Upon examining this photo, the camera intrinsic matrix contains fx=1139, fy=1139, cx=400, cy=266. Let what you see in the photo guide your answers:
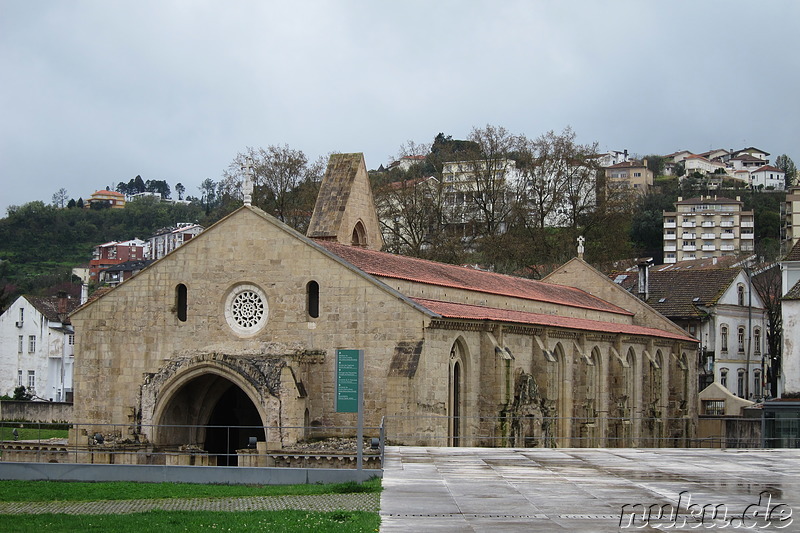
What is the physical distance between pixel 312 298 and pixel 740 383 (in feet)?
155

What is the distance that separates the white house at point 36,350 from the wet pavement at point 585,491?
5711cm

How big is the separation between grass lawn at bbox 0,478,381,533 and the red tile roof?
16.7 m

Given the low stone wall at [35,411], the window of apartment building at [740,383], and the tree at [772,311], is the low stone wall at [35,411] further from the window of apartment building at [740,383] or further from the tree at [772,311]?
the tree at [772,311]

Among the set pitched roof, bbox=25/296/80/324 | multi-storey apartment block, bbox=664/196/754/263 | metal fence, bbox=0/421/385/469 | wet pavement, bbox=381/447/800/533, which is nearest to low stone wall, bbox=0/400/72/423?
pitched roof, bbox=25/296/80/324

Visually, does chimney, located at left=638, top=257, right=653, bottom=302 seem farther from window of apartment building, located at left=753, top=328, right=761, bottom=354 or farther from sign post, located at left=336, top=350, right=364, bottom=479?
sign post, located at left=336, top=350, right=364, bottom=479

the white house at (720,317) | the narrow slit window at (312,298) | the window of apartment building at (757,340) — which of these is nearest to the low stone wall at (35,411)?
the narrow slit window at (312,298)

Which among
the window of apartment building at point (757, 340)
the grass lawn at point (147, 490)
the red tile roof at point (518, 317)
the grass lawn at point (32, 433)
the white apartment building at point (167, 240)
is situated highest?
the white apartment building at point (167, 240)

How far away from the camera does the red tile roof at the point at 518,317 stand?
42.2m

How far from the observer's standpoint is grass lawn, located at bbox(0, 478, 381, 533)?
18500 millimetres

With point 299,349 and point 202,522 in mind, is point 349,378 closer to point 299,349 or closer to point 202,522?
point 202,522

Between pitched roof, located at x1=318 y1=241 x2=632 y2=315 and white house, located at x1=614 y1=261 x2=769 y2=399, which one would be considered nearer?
pitched roof, located at x1=318 y1=241 x2=632 y2=315

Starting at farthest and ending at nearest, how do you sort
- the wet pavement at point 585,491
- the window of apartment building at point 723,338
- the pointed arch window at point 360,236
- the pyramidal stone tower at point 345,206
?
1. the window of apartment building at point 723,338
2. the pointed arch window at point 360,236
3. the pyramidal stone tower at point 345,206
4. the wet pavement at point 585,491

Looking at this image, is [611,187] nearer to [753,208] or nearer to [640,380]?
[640,380]

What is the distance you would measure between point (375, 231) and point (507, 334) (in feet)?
38.3
